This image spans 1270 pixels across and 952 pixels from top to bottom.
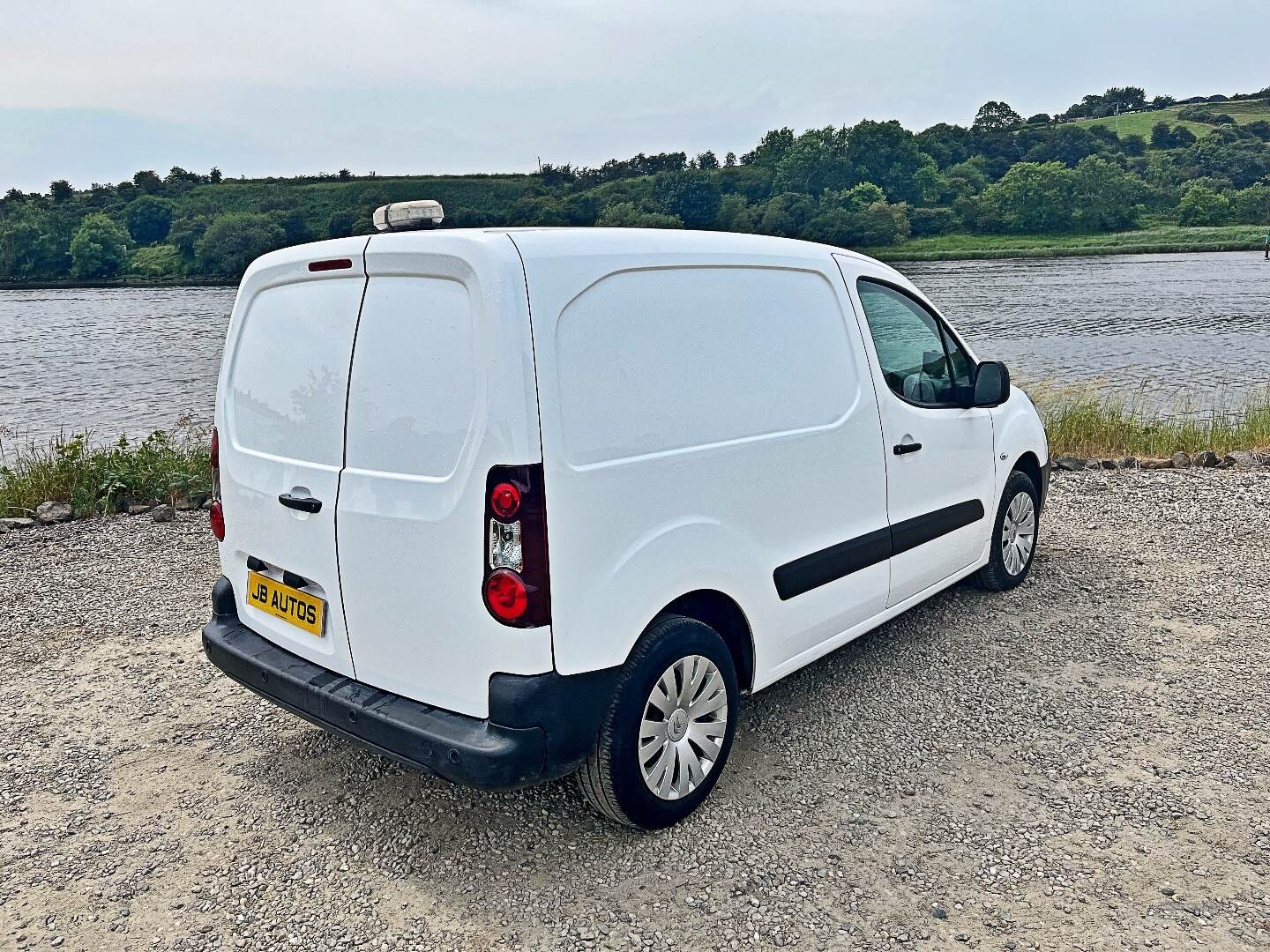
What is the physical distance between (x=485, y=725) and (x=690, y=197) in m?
40.3

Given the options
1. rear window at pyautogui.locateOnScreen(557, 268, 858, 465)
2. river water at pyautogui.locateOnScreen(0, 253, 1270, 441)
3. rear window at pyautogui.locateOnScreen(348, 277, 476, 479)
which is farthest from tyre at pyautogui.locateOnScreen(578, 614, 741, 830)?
river water at pyautogui.locateOnScreen(0, 253, 1270, 441)

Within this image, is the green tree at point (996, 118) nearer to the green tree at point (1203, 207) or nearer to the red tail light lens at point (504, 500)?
the green tree at point (1203, 207)

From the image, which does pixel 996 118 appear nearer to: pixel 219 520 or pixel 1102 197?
pixel 1102 197

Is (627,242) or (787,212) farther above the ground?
(787,212)

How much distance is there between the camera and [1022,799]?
331cm

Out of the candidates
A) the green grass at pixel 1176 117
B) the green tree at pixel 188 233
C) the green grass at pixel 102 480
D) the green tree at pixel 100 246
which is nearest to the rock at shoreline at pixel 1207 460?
the green grass at pixel 102 480

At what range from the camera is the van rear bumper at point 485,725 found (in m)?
2.64

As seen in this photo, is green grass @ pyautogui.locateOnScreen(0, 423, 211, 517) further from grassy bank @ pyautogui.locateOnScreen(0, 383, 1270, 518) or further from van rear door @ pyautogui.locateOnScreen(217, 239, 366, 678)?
van rear door @ pyautogui.locateOnScreen(217, 239, 366, 678)

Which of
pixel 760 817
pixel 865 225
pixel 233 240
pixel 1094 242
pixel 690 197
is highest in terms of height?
pixel 690 197

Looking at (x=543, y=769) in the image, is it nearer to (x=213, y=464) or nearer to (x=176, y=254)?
(x=213, y=464)

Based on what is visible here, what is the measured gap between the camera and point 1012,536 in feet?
17.5

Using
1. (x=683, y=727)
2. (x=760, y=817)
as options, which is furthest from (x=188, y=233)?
(x=760, y=817)

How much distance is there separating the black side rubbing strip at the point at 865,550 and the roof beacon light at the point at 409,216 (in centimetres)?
172

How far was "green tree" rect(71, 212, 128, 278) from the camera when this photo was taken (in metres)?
52.8
